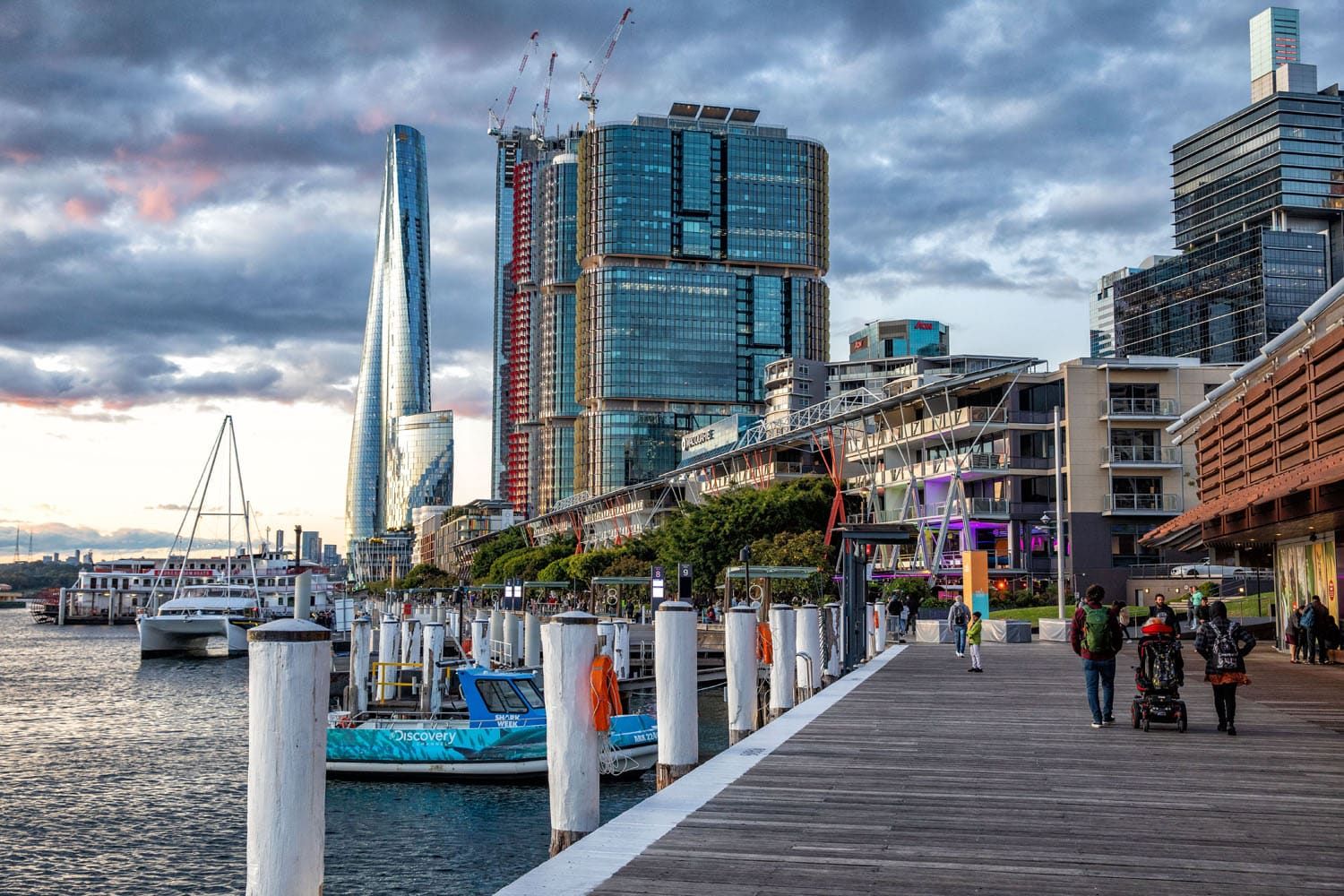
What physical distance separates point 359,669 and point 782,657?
27.0 meters

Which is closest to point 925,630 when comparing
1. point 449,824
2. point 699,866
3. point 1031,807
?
point 449,824

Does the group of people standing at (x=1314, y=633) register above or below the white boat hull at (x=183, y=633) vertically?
above

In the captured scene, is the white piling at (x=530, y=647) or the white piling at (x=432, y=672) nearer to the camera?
the white piling at (x=432, y=672)

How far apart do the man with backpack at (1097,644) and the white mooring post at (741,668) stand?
14.5 ft

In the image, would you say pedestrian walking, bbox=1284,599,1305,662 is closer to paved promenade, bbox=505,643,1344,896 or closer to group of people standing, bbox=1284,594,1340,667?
group of people standing, bbox=1284,594,1340,667

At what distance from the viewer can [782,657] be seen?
2019 cm

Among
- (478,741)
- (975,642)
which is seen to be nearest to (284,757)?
(975,642)

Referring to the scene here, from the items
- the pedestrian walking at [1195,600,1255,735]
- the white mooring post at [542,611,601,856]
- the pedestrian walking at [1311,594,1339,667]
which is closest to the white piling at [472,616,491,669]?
the pedestrian walking at [1311,594,1339,667]

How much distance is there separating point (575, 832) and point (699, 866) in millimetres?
2039

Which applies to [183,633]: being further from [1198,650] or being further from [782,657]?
[1198,650]

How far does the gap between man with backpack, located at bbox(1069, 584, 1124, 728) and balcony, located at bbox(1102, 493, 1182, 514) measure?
6505cm

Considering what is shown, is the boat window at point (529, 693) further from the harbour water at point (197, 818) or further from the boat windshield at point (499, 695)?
the harbour water at point (197, 818)

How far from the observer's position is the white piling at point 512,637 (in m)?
58.1

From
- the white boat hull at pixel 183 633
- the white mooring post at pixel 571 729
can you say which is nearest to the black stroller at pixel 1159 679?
the white mooring post at pixel 571 729
